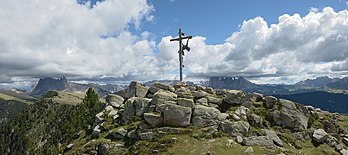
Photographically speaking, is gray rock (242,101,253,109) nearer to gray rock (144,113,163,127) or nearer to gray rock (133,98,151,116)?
gray rock (144,113,163,127)

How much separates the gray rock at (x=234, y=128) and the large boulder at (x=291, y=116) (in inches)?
282

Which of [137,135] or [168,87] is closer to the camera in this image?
[137,135]

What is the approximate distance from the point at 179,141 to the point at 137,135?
273 inches

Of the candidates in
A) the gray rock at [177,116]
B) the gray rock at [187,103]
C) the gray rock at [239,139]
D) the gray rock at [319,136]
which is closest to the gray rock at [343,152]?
the gray rock at [319,136]

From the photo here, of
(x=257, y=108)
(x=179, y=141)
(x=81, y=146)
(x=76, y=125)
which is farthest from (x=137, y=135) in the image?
(x=76, y=125)

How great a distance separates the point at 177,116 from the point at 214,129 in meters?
5.42

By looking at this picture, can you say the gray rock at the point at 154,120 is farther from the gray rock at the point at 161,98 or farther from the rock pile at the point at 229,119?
the gray rock at the point at 161,98

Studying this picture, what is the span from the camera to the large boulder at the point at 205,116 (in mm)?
41094

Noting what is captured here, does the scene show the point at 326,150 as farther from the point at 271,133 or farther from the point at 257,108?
the point at 257,108

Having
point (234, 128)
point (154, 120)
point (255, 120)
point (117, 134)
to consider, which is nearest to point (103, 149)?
point (117, 134)

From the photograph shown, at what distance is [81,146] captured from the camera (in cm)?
4506

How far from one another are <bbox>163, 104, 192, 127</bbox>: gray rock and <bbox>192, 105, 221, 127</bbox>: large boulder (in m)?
0.97

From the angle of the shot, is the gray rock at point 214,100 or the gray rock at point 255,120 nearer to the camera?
the gray rock at point 255,120

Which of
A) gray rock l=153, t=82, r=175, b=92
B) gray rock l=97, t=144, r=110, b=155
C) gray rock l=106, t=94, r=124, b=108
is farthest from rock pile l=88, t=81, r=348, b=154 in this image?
gray rock l=106, t=94, r=124, b=108
